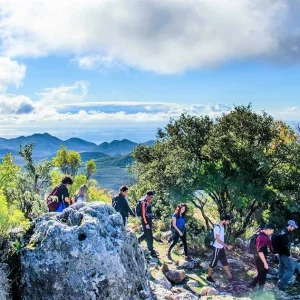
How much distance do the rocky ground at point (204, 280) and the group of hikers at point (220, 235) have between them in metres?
0.35

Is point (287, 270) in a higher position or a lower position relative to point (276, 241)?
lower

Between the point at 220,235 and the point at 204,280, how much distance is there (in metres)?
1.90

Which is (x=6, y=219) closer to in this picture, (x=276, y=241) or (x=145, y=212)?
(x=145, y=212)

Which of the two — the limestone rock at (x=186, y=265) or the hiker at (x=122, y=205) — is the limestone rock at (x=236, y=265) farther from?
the hiker at (x=122, y=205)

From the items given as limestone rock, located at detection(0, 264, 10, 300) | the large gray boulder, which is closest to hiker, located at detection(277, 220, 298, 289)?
the large gray boulder

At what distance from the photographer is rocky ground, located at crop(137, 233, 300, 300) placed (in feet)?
38.4

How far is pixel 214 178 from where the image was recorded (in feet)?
61.3

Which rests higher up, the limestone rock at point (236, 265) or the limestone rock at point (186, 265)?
the limestone rock at point (186, 265)

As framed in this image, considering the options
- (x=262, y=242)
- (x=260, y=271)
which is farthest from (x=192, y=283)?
(x=262, y=242)

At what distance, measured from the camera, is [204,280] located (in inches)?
549

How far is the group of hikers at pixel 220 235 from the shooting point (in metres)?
12.2

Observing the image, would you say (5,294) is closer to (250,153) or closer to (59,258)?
(59,258)

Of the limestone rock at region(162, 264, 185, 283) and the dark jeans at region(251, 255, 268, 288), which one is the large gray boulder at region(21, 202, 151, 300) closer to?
the limestone rock at region(162, 264, 185, 283)

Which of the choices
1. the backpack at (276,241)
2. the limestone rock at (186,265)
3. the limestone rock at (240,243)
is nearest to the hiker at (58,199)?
the limestone rock at (186,265)
